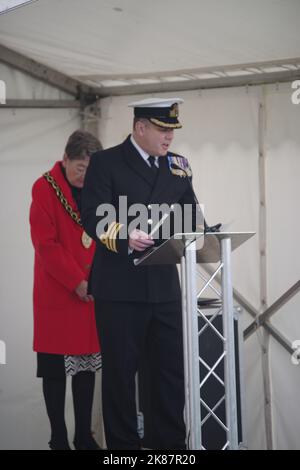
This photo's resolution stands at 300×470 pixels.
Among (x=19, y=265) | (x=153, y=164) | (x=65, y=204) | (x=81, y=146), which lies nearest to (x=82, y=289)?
(x=65, y=204)

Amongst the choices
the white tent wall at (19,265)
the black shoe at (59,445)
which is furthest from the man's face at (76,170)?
the black shoe at (59,445)

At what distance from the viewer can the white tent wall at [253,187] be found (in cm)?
371

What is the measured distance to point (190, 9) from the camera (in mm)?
3326

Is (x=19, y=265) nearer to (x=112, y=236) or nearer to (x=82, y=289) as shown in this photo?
(x=82, y=289)

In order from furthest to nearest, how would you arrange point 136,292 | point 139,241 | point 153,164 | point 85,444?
point 85,444 < point 153,164 < point 136,292 < point 139,241

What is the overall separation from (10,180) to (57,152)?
295 millimetres

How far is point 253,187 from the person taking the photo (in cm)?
382

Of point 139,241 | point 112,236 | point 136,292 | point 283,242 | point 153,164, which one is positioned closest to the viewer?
point 139,241

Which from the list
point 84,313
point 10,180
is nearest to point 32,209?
point 10,180

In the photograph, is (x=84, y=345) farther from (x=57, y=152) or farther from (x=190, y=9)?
(x=190, y=9)

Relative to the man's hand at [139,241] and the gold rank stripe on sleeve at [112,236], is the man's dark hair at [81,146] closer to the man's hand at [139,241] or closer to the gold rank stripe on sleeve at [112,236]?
the gold rank stripe on sleeve at [112,236]

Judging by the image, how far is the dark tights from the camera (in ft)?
11.5

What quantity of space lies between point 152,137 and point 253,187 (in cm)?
104

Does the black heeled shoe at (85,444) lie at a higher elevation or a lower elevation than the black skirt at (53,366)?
lower
